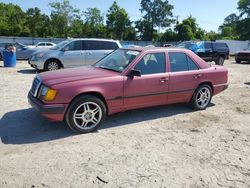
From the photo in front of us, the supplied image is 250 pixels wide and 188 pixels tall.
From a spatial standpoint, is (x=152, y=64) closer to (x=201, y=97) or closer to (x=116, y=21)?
(x=201, y=97)

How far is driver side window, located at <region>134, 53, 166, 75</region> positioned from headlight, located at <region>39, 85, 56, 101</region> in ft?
5.79

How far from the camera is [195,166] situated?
166 inches

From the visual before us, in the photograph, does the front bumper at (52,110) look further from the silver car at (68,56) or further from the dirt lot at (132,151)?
the silver car at (68,56)

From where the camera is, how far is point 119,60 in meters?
6.36

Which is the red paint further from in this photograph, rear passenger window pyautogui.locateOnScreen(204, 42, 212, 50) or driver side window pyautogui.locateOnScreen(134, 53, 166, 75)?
rear passenger window pyautogui.locateOnScreen(204, 42, 212, 50)

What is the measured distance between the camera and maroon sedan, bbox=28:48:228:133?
523 centimetres

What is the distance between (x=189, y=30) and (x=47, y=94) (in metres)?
51.8

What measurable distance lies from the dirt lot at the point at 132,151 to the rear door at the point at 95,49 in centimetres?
683

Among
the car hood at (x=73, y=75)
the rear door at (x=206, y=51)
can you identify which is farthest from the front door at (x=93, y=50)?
the rear door at (x=206, y=51)

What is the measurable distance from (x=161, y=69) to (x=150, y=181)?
3097mm

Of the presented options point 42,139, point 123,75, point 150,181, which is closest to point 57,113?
point 42,139

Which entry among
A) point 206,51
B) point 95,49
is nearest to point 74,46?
point 95,49

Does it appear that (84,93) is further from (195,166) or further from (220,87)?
(220,87)

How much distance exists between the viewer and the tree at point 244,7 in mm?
56688
